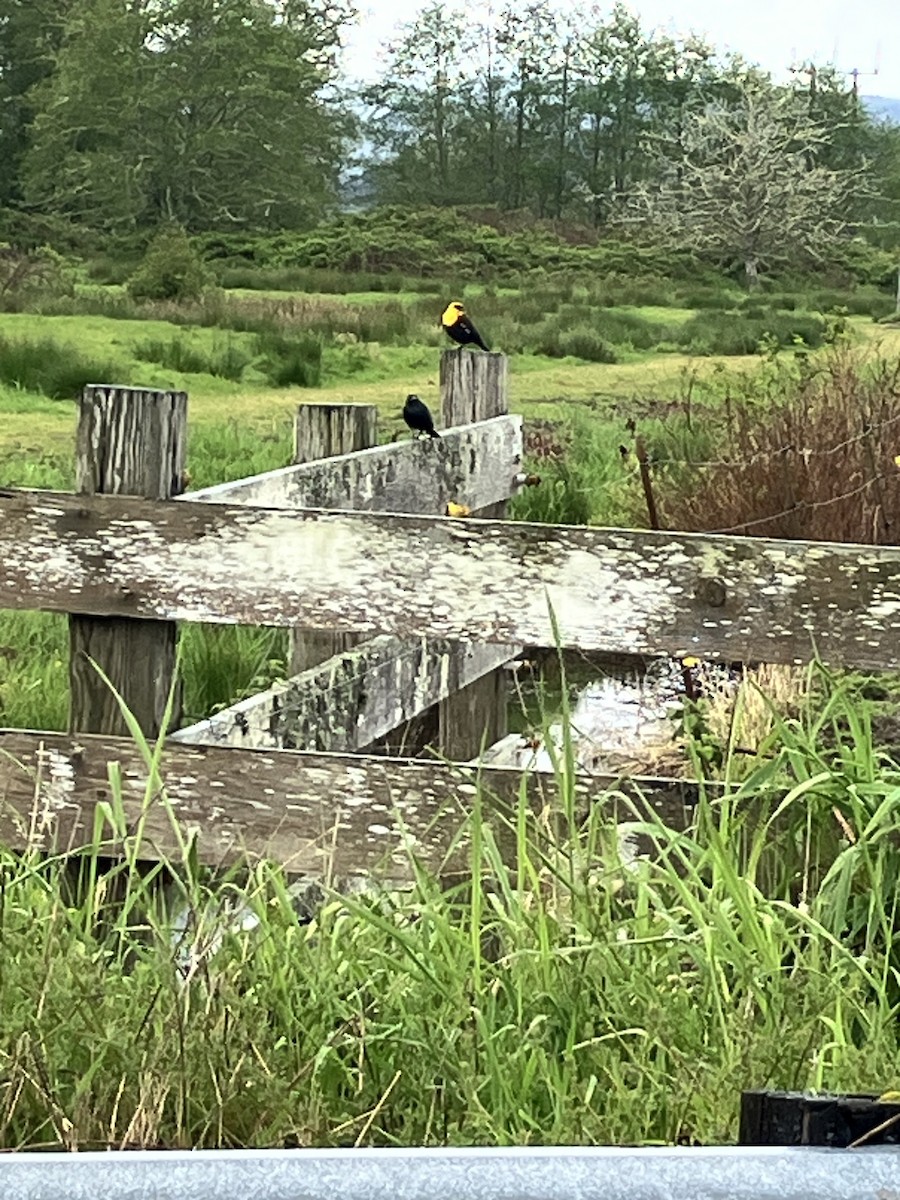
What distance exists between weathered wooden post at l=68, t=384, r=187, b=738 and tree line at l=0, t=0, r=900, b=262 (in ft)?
121

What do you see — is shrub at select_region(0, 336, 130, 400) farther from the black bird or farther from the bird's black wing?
the black bird

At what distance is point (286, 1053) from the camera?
216cm

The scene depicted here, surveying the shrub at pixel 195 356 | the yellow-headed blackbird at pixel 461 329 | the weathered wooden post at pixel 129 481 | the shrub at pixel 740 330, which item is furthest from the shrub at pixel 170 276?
the weathered wooden post at pixel 129 481

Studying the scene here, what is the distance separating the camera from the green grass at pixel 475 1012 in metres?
1.97

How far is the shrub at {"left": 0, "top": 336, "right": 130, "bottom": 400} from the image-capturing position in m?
16.0

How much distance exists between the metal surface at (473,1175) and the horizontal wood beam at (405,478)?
2.20m

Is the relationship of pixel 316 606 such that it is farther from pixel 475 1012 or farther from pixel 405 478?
pixel 405 478

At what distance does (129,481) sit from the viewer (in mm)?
3230

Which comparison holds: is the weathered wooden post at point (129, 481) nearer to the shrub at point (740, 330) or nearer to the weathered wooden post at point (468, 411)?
the weathered wooden post at point (468, 411)

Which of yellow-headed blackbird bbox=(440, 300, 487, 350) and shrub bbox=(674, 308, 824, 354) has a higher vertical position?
shrub bbox=(674, 308, 824, 354)

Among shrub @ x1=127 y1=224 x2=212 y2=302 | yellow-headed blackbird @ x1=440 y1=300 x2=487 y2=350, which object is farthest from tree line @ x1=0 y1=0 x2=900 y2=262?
yellow-headed blackbird @ x1=440 y1=300 x2=487 y2=350

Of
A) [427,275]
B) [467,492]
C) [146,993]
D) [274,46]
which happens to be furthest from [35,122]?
[146,993]

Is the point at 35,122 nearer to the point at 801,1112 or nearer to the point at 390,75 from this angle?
the point at 390,75

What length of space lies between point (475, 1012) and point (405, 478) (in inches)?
108
